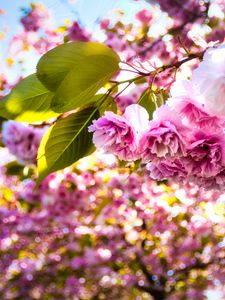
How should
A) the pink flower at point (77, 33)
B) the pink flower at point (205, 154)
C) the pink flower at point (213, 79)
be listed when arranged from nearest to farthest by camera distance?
the pink flower at point (213, 79), the pink flower at point (205, 154), the pink flower at point (77, 33)

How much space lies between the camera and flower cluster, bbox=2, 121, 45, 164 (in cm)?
171

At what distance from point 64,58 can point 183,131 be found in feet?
0.82

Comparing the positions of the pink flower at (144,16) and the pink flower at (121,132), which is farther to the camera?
the pink flower at (144,16)

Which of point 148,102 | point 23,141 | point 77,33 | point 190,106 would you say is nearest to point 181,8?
point 77,33

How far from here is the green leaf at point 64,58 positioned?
27.4 inches

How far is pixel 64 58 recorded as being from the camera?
698mm

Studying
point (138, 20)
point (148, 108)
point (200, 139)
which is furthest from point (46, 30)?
point (200, 139)

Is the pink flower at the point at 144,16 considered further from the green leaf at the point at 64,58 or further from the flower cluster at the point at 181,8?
the green leaf at the point at 64,58

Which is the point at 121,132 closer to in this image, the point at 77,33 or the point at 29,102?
the point at 29,102

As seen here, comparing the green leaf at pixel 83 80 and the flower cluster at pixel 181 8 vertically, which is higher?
the green leaf at pixel 83 80

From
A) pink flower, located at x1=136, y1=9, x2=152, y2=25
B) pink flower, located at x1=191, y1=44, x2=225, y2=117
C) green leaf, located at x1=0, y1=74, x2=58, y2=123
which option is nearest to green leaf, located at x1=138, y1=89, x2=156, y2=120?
green leaf, located at x1=0, y1=74, x2=58, y2=123

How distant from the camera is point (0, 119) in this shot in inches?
41.1

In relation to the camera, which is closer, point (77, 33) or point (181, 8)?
point (181, 8)

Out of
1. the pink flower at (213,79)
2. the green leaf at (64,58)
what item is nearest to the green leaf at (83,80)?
the green leaf at (64,58)
